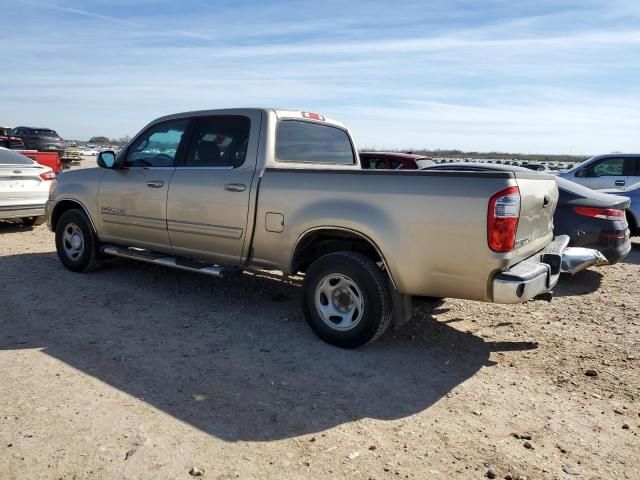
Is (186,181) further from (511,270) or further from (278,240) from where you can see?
(511,270)

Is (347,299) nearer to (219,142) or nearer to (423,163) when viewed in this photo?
(219,142)

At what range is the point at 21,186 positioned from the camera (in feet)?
30.3

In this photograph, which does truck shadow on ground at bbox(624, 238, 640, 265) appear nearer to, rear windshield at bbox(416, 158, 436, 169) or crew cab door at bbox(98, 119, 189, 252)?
rear windshield at bbox(416, 158, 436, 169)

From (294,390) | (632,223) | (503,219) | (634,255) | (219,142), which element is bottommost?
(294,390)

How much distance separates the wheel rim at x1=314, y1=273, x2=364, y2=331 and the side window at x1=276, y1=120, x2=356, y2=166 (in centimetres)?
137

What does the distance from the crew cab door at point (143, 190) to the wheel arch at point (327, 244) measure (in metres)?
1.65

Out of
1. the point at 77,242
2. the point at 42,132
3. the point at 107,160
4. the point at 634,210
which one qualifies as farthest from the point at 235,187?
the point at 42,132

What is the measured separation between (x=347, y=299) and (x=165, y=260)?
2.15 metres

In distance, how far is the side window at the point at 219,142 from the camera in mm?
5121

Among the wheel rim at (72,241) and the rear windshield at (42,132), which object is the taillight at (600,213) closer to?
the wheel rim at (72,241)

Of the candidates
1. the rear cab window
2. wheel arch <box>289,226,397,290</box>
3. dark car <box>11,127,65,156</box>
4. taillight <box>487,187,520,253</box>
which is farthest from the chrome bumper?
dark car <box>11,127,65,156</box>

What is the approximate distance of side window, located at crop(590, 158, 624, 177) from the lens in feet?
38.8

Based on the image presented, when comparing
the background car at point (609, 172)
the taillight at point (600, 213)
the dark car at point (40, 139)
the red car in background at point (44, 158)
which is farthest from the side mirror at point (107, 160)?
the dark car at point (40, 139)

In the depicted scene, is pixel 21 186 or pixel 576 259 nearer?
pixel 576 259
